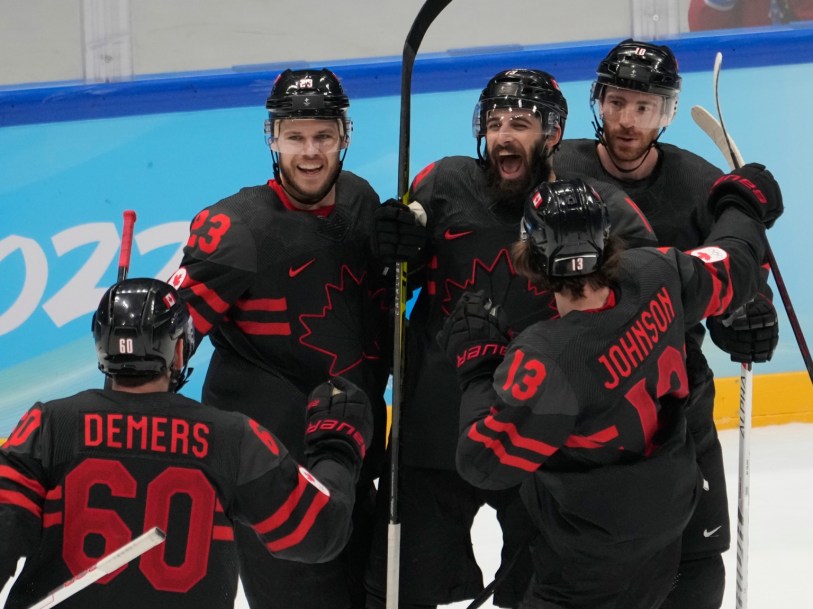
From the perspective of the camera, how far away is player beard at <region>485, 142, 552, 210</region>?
2.70 meters

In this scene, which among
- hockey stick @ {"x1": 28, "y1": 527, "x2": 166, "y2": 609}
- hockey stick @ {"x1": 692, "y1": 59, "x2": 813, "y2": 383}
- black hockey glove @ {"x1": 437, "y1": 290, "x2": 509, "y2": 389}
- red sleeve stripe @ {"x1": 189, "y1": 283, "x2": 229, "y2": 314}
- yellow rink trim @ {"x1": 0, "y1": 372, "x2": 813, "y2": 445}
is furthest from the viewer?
yellow rink trim @ {"x1": 0, "y1": 372, "x2": 813, "y2": 445}

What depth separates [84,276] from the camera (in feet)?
14.3

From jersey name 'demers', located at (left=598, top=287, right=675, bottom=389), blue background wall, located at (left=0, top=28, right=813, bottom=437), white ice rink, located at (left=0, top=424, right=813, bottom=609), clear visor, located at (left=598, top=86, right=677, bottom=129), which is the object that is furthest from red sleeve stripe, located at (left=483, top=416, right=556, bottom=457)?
blue background wall, located at (left=0, top=28, right=813, bottom=437)

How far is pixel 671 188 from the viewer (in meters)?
2.90

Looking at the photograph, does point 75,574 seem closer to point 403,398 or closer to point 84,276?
→ point 403,398

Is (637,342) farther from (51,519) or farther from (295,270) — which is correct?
(51,519)

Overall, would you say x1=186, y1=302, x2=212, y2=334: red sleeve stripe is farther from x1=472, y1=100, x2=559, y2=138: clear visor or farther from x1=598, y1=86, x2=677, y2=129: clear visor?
x1=598, y1=86, x2=677, y2=129: clear visor

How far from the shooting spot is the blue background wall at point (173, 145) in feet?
14.3

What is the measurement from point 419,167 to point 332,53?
0.75 metres

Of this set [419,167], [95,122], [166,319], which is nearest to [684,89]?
[419,167]

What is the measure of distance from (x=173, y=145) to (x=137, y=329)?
8.16 ft

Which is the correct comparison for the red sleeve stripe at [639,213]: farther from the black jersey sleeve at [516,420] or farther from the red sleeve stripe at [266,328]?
the red sleeve stripe at [266,328]

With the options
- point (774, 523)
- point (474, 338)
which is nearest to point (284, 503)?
point (474, 338)

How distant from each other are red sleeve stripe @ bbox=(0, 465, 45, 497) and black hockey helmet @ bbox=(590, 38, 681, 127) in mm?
1578
